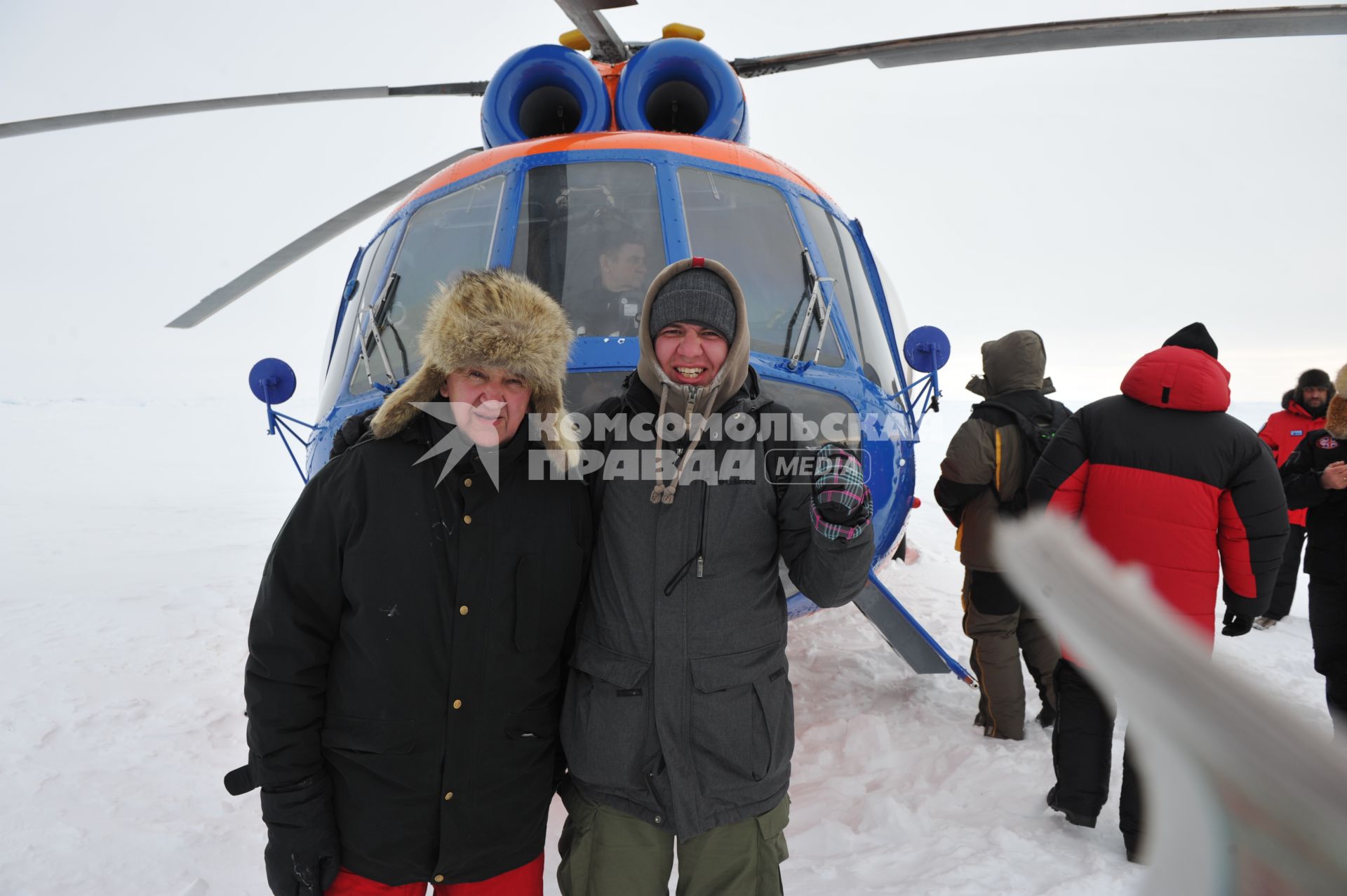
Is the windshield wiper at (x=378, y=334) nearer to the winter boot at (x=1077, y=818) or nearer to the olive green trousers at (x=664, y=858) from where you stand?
the olive green trousers at (x=664, y=858)

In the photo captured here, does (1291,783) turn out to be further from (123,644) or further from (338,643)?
(123,644)

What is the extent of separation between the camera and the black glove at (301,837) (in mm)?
1553

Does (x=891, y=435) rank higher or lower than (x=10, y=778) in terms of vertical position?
higher

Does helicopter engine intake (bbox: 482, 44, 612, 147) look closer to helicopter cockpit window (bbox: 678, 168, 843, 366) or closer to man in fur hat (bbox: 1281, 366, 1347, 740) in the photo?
helicopter cockpit window (bbox: 678, 168, 843, 366)

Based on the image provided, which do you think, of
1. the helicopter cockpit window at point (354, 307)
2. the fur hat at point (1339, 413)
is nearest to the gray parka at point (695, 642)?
the helicopter cockpit window at point (354, 307)

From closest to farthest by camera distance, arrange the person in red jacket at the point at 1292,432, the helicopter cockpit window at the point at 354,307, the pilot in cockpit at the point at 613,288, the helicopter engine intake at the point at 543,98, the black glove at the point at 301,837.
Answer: the black glove at the point at 301,837 → the pilot in cockpit at the point at 613,288 → the helicopter cockpit window at the point at 354,307 → the helicopter engine intake at the point at 543,98 → the person in red jacket at the point at 1292,432

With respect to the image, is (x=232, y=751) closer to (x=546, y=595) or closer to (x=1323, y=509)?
(x=546, y=595)

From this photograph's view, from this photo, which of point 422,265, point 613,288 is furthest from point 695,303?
point 422,265

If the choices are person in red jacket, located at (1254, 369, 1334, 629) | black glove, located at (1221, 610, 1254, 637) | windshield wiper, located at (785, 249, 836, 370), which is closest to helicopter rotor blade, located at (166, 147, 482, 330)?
windshield wiper, located at (785, 249, 836, 370)

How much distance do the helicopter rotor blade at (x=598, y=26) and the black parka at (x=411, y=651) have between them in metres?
2.47

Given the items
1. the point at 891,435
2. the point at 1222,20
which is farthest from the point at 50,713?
the point at 1222,20

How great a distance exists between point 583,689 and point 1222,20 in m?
3.78

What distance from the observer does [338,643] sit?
5.41ft

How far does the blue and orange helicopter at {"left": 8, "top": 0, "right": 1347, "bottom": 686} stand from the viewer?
3045mm
